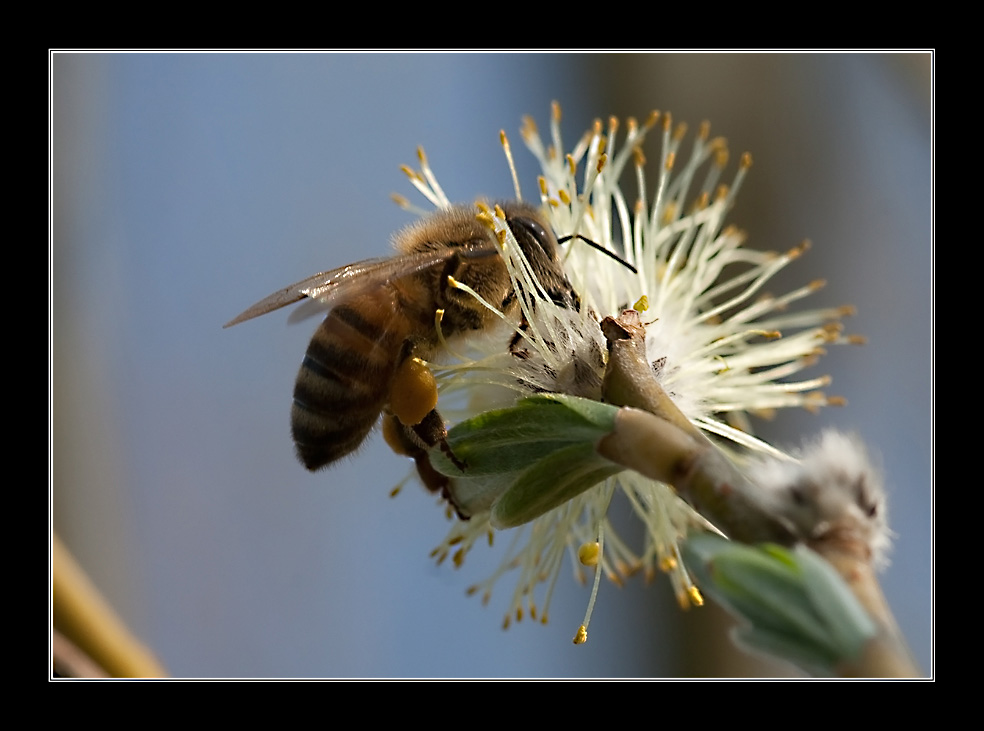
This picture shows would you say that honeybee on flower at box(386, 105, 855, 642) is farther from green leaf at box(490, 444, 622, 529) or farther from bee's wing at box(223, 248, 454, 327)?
bee's wing at box(223, 248, 454, 327)

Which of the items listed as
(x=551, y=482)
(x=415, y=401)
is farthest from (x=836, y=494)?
(x=415, y=401)

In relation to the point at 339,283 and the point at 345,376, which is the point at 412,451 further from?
the point at 339,283

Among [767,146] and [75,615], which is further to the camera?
[767,146]

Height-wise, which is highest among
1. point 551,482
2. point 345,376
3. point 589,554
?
point 345,376

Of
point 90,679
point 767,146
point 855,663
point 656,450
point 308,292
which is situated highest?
point 767,146

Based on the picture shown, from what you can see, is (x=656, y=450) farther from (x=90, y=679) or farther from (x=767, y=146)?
(x=767, y=146)

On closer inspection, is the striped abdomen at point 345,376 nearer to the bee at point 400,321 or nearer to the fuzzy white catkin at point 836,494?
the bee at point 400,321

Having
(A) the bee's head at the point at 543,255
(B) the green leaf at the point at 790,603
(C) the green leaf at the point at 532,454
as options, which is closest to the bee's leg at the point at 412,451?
(C) the green leaf at the point at 532,454

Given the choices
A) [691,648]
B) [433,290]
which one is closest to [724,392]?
[433,290]
